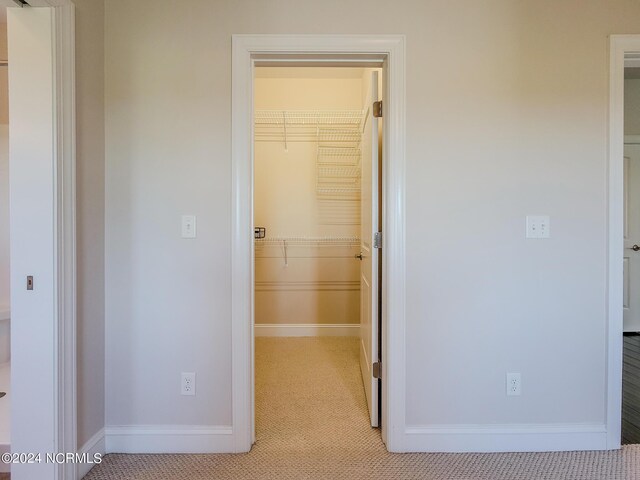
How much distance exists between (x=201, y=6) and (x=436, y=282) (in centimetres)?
179

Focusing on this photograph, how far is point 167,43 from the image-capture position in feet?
5.08

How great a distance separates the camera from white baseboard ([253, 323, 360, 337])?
328 centimetres

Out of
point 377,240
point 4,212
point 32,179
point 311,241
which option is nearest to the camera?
point 32,179

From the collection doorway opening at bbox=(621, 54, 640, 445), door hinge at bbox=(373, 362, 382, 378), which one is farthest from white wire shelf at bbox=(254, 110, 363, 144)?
doorway opening at bbox=(621, 54, 640, 445)

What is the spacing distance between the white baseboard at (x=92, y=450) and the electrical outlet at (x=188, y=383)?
0.44 m

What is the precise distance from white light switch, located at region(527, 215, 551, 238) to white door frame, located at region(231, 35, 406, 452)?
63 cm

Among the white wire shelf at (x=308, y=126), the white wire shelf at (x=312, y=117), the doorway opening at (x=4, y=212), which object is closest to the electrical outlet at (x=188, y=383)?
the doorway opening at (x=4, y=212)

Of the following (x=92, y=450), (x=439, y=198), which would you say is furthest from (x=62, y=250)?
(x=439, y=198)

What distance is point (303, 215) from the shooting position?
3256mm

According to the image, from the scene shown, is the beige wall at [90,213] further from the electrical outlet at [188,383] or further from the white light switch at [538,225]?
the white light switch at [538,225]

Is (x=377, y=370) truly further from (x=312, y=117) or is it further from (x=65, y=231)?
(x=312, y=117)

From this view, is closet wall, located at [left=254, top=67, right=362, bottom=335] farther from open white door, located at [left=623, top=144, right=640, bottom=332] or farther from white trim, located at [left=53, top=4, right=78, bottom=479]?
open white door, located at [left=623, top=144, right=640, bottom=332]

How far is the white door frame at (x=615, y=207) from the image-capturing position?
153cm

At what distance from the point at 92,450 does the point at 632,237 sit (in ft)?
15.4
